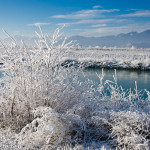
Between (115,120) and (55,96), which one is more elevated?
(55,96)

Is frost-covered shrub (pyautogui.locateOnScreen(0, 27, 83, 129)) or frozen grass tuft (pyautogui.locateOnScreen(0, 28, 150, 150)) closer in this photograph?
frozen grass tuft (pyautogui.locateOnScreen(0, 28, 150, 150))

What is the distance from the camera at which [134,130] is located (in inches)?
123

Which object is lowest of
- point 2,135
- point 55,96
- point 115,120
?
point 2,135

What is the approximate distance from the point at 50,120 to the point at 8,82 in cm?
136

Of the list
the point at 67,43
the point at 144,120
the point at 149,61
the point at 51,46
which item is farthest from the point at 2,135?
the point at 149,61

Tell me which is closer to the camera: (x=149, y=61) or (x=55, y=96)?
(x=55, y=96)

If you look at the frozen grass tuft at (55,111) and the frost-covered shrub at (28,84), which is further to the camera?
the frost-covered shrub at (28,84)

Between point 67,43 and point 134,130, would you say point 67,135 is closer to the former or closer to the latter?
point 134,130

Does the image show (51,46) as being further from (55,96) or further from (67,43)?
(55,96)

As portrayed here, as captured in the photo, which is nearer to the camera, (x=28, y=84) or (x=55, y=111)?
(x=55, y=111)

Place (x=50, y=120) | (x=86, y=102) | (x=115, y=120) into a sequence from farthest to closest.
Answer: (x=86, y=102) → (x=115, y=120) → (x=50, y=120)

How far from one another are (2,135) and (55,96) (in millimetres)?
1153

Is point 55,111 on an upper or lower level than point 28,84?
lower

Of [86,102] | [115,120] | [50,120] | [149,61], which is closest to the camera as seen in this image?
[50,120]
